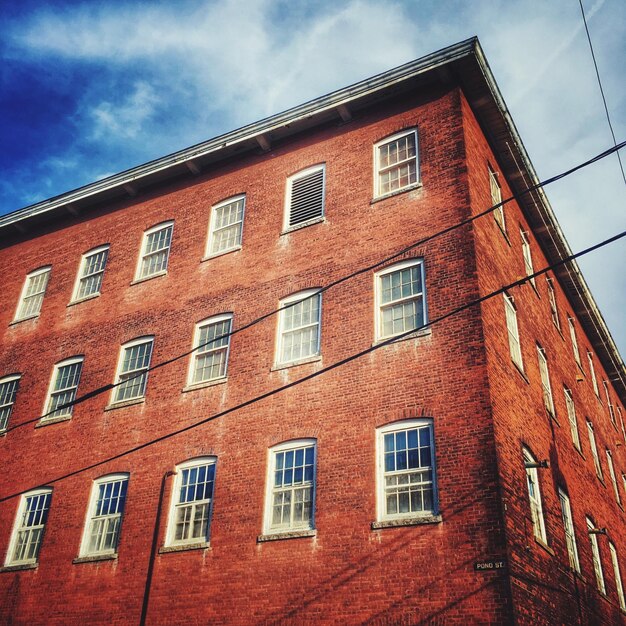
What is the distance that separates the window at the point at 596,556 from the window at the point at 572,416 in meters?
2.45

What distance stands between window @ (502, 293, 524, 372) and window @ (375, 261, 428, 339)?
2.42 meters

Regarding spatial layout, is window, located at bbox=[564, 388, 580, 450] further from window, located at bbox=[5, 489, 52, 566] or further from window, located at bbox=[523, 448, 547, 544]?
window, located at bbox=[5, 489, 52, 566]

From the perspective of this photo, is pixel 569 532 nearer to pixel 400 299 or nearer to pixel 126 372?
pixel 400 299

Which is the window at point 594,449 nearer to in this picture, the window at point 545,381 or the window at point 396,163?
the window at point 545,381

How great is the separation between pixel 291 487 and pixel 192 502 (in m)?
2.61

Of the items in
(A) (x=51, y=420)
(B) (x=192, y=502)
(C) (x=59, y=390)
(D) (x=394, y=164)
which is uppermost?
(D) (x=394, y=164)

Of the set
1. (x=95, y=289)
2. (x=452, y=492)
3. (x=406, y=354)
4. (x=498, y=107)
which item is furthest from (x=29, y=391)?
(x=498, y=107)

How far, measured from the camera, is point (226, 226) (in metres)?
19.5

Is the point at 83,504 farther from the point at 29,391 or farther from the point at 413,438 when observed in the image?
the point at 413,438

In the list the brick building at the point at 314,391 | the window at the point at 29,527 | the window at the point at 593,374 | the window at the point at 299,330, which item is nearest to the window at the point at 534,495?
the brick building at the point at 314,391

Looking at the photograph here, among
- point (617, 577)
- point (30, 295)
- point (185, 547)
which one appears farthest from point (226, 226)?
point (617, 577)

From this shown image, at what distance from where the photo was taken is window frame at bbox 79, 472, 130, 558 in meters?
15.8

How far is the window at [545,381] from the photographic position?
17.8m

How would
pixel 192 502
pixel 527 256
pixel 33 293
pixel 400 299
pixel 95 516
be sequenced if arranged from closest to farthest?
pixel 400 299, pixel 192 502, pixel 95 516, pixel 527 256, pixel 33 293
